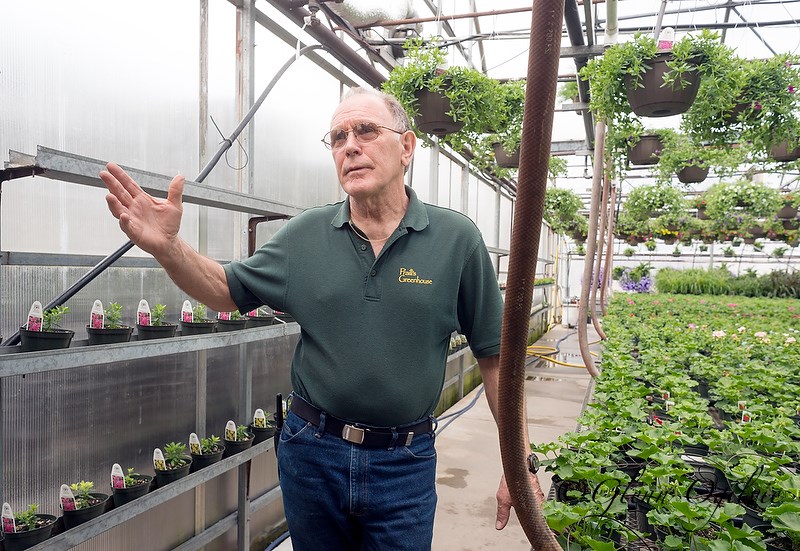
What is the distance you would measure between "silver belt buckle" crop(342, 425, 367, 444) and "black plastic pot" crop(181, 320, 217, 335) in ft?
4.07

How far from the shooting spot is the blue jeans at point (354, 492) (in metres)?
1.47

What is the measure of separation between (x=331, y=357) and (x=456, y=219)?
1.78 feet

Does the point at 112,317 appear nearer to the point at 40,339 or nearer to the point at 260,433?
the point at 40,339

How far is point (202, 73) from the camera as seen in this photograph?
2.88 meters

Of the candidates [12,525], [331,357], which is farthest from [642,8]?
[12,525]

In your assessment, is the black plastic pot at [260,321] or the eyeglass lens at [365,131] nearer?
the eyeglass lens at [365,131]

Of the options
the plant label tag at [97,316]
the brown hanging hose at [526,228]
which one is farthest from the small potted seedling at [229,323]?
the brown hanging hose at [526,228]

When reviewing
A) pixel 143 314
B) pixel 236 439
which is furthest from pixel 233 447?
pixel 143 314

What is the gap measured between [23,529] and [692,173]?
6.78 m

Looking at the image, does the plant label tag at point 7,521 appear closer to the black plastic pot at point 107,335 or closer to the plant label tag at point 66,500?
the plant label tag at point 66,500

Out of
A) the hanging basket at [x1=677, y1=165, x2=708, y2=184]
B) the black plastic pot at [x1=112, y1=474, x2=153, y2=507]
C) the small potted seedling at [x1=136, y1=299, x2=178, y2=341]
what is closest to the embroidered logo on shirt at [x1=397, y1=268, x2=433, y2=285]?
the small potted seedling at [x1=136, y1=299, x2=178, y2=341]

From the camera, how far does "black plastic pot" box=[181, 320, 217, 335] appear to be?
2.50 metres

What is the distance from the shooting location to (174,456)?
97.5 inches

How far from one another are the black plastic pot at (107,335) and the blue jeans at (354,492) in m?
0.87
